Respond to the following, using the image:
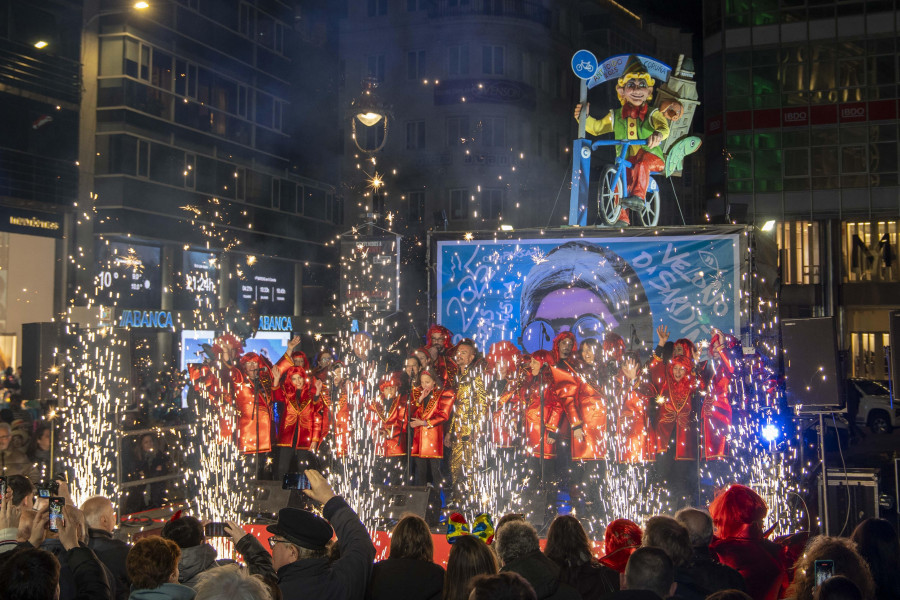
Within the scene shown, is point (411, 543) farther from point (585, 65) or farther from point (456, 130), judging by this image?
point (456, 130)

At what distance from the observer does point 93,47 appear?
1980 cm

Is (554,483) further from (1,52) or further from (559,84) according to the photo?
(559,84)

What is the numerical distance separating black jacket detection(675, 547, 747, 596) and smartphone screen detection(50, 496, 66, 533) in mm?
2785

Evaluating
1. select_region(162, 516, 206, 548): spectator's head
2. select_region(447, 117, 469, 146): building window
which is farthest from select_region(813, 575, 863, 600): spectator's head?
select_region(447, 117, 469, 146): building window

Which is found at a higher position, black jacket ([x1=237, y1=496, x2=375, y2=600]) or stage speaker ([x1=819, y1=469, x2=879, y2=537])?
black jacket ([x1=237, y1=496, x2=375, y2=600])

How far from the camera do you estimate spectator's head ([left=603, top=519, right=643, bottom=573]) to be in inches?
174

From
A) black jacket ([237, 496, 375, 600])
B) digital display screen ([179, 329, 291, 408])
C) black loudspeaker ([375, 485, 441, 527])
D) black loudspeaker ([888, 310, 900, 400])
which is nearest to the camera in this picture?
black jacket ([237, 496, 375, 600])

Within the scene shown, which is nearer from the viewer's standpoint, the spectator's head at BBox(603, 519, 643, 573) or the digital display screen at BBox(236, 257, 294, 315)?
the spectator's head at BBox(603, 519, 643, 573)

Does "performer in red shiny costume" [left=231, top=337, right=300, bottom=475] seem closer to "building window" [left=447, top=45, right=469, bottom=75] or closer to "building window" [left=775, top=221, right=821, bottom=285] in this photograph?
"building window" [left=775, top=221, right=821, bottom=285]

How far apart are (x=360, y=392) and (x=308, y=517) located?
258 inches

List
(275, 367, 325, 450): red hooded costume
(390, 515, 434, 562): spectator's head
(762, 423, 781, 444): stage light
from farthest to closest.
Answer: (275, 367, 325, 450): red hooded costume, (762, 423, 781, 444): stage light, (390, 515, 434, 562): spectator's head

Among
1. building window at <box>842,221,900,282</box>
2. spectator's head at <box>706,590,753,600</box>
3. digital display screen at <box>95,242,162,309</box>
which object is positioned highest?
building window at <box>842,221,900,282</box>

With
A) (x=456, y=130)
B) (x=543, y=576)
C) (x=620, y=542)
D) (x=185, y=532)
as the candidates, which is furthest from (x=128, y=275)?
(x=543, y=576)

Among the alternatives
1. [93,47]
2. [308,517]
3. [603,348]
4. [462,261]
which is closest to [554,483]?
[603,348]
